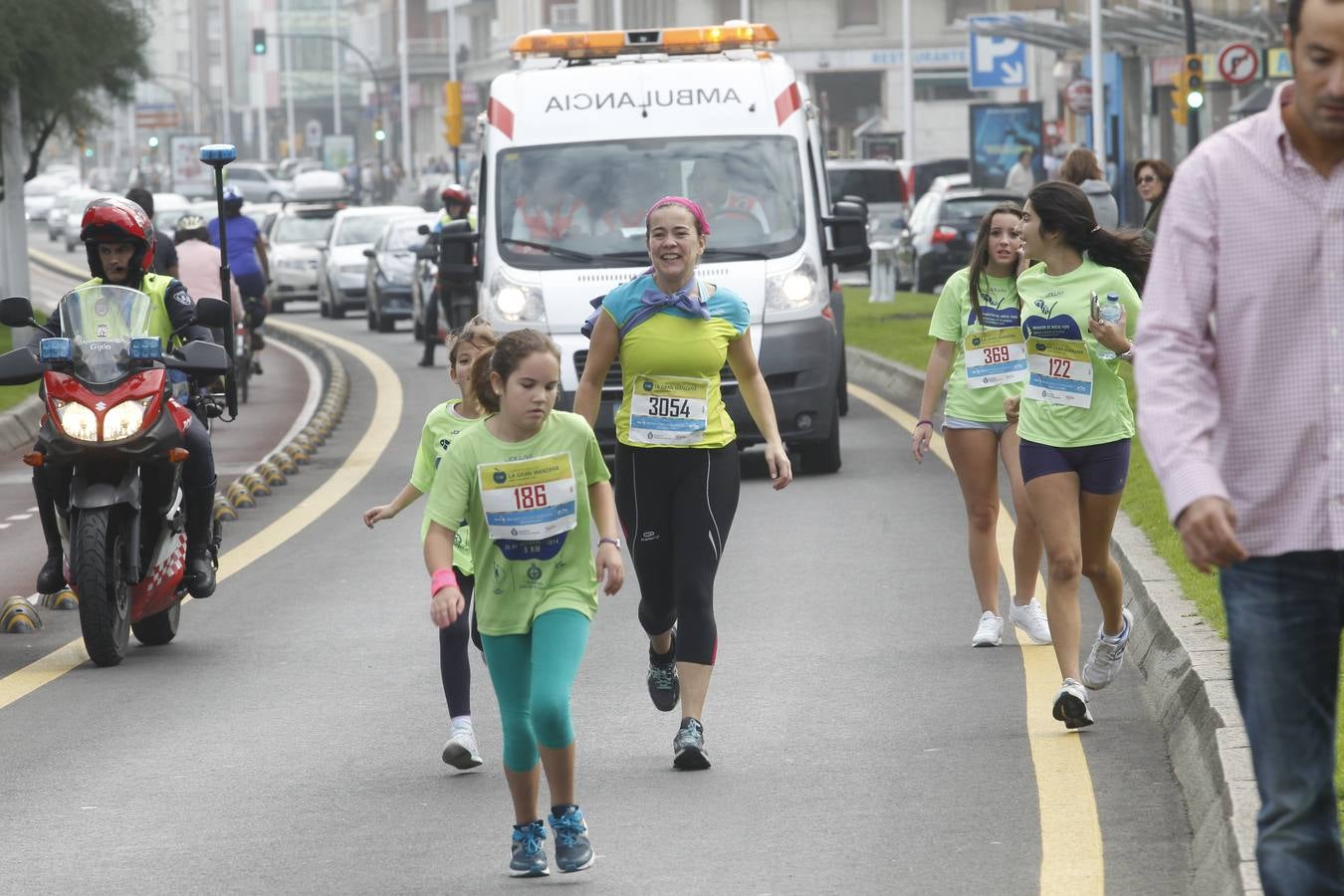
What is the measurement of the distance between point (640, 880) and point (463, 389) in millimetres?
1953

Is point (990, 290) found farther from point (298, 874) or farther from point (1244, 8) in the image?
point (1244, 8)

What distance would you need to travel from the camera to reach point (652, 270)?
7.80m

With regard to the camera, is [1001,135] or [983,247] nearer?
[983,247]

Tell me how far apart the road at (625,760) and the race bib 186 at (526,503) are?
817mm

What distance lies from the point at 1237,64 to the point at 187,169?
71.2m

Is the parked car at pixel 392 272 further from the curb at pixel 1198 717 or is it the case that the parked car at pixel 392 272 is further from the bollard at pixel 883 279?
the curb at pixel 1198 717

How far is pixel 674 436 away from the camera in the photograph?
761 centimetres

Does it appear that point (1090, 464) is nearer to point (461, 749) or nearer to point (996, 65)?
point (461, 749)

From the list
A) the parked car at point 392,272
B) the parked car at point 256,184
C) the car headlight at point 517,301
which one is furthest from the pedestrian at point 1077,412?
the parked car at point 256,184

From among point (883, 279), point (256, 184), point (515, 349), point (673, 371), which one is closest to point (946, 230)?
point (883, 279)

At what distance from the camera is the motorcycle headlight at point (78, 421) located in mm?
9258

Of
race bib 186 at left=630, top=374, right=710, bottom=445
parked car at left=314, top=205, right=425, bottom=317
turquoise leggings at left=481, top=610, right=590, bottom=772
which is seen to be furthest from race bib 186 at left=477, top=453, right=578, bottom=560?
parked car at left=314, top=205, right=425, bottom=317

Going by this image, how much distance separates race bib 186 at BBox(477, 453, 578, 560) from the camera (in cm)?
607

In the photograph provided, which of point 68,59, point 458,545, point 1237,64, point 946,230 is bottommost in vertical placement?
point 458,545
